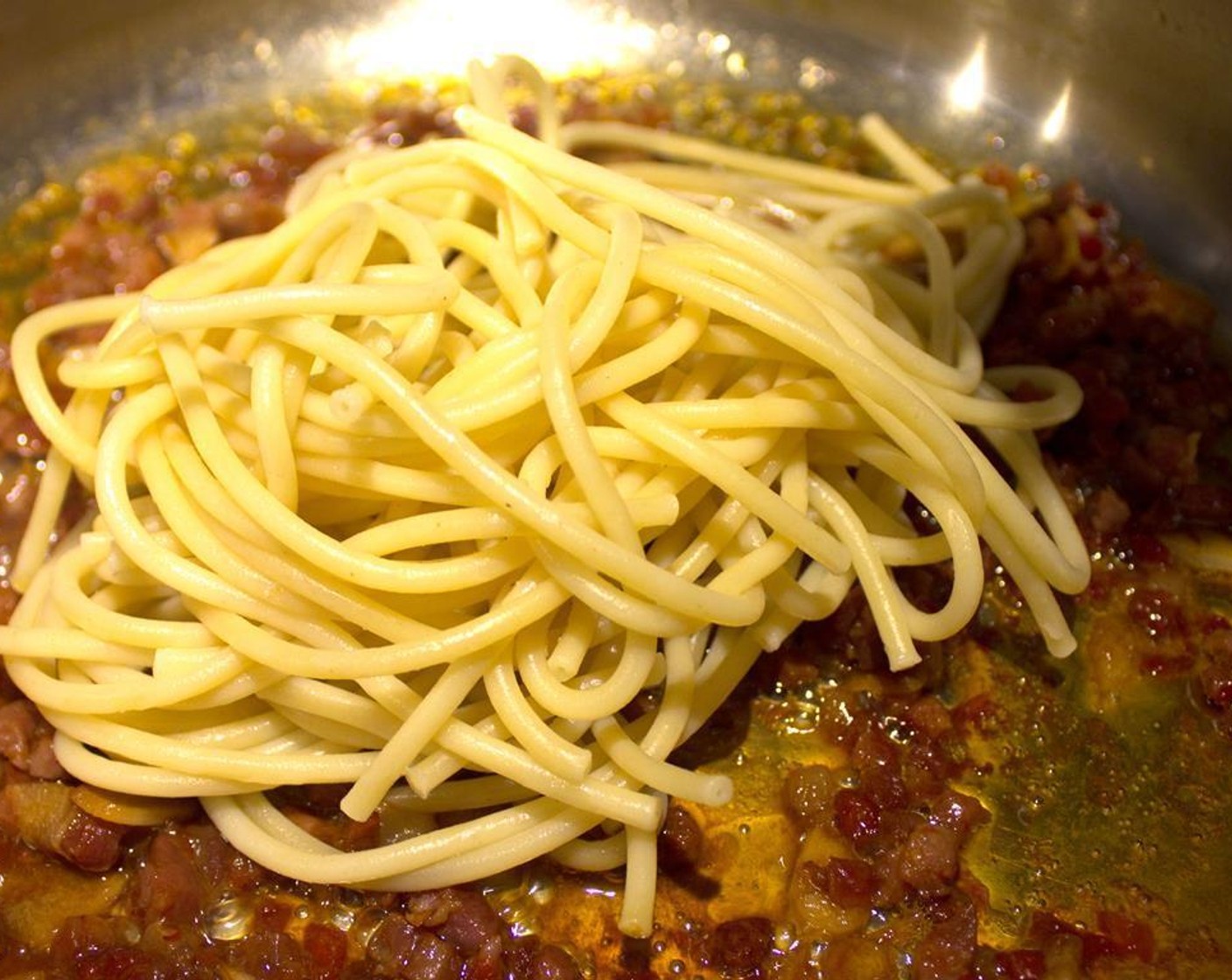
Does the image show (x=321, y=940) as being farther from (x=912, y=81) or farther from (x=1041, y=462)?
(x=912, y=81)

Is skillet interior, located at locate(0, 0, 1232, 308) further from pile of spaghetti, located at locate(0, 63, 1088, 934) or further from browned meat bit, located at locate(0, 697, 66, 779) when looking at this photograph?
browned meat bit, located at locate(0, 697, 66, 779)

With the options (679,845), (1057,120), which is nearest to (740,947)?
(679,845)

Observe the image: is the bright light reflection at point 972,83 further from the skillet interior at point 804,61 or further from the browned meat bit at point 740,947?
the browned meat bit at point 740,947

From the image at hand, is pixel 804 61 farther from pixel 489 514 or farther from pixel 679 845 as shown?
pixel 679 845

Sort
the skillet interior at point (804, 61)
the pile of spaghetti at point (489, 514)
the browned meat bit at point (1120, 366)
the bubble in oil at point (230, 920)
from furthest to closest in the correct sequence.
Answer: the skillet interior at point (804, 61)
the browned meat bit at point (1120, 366)
the bubble in oil at point (230, 920)
the pile of spaghetti at point (489, 514)

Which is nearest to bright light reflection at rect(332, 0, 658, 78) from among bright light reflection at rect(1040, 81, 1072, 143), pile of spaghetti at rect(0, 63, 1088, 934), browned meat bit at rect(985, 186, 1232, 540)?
bright light reflection at rect(1040, 81, 1072, 143)

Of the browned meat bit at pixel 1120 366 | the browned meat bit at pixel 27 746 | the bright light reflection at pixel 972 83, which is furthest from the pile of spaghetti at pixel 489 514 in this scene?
the bright light reflection at pixel 972 83
